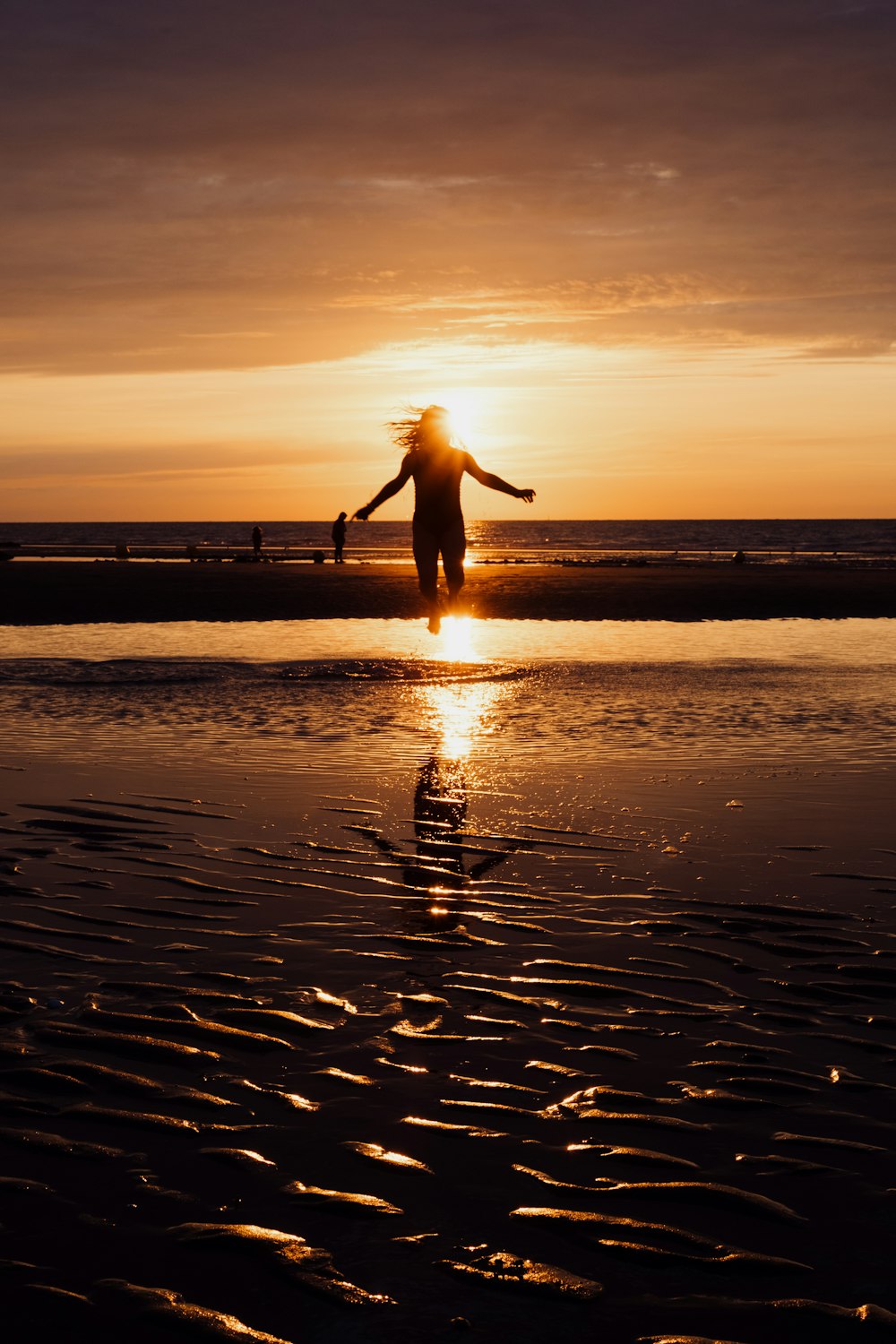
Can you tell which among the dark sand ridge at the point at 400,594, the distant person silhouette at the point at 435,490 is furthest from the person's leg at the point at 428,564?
the dark sand ridge at the point at 400,594

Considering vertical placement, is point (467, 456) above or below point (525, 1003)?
above

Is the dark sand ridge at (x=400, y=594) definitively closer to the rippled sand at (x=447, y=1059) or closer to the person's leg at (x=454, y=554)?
the person's leg at (x=454, y=554)

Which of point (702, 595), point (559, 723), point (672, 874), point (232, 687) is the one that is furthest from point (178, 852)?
point (702, 595)

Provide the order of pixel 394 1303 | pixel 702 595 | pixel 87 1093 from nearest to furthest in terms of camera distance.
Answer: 1. pixel 394 1303
2. pixel 87 1093
3. pixel 702 595

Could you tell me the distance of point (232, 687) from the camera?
15039 millimetres

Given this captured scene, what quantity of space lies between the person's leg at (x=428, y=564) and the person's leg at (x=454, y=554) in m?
0.14

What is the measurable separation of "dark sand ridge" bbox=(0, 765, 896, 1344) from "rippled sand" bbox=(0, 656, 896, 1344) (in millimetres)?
12

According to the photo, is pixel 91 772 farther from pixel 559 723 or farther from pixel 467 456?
pixel 467 456

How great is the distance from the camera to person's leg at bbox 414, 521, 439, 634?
55.8ft

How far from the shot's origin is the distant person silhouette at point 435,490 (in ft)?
54.2

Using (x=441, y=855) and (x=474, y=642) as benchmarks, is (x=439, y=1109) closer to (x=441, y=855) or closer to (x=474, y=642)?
Result: (x=441, y=855)

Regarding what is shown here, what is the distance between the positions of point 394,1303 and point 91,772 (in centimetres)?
706

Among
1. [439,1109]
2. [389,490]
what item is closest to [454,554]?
[389,490]

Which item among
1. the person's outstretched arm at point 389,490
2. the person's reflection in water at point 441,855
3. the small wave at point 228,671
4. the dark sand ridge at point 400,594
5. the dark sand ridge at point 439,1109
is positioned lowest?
the dark sand ridge at point 439,1109
